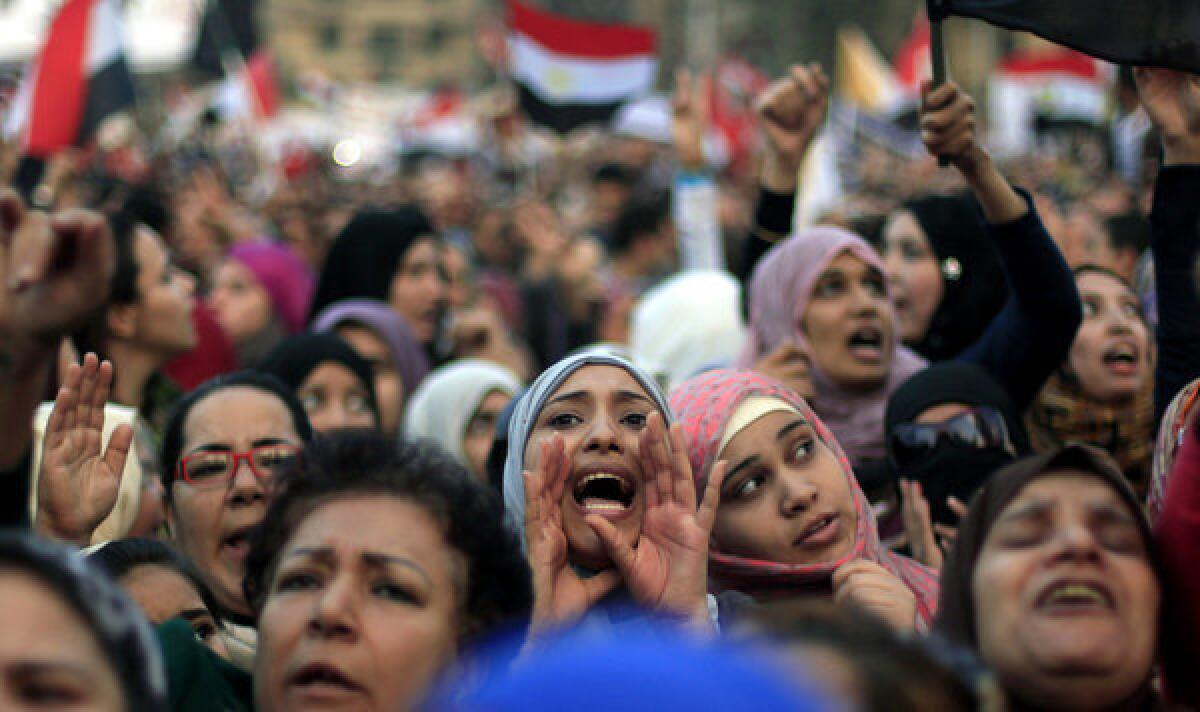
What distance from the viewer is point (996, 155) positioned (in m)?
16.5

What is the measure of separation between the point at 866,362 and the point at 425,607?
224 cm

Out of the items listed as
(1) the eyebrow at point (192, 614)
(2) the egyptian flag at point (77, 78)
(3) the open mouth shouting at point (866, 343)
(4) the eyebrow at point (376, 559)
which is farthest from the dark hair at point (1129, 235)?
(2) the egyptian flag at point (77, 78)

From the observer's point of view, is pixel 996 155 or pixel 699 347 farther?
pixel 996 155

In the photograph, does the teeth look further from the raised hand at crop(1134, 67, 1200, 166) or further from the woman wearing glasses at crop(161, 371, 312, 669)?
the woman wearing glasses at crop(161, 371, 312, 669)

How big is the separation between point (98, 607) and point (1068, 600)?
1.33 m

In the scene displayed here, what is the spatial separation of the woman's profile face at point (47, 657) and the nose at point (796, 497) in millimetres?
1697

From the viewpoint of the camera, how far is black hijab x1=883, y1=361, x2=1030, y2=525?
380 centimetres

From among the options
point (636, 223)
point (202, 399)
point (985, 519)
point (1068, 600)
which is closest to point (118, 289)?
point (202, 399)

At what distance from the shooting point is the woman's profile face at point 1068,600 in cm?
220

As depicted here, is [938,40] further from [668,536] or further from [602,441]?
[668,536]

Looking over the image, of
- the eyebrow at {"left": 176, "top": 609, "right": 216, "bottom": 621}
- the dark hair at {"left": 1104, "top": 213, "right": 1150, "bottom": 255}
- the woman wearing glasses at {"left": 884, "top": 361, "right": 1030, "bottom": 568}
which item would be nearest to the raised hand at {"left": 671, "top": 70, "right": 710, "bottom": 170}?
the dark hair at {"left": 1104, "top": 213, "right": 1150, "bottom": 255}

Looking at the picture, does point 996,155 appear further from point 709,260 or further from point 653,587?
point 653,587

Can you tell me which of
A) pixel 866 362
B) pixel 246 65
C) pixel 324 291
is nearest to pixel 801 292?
pixel 866 362

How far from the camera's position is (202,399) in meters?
3.88
